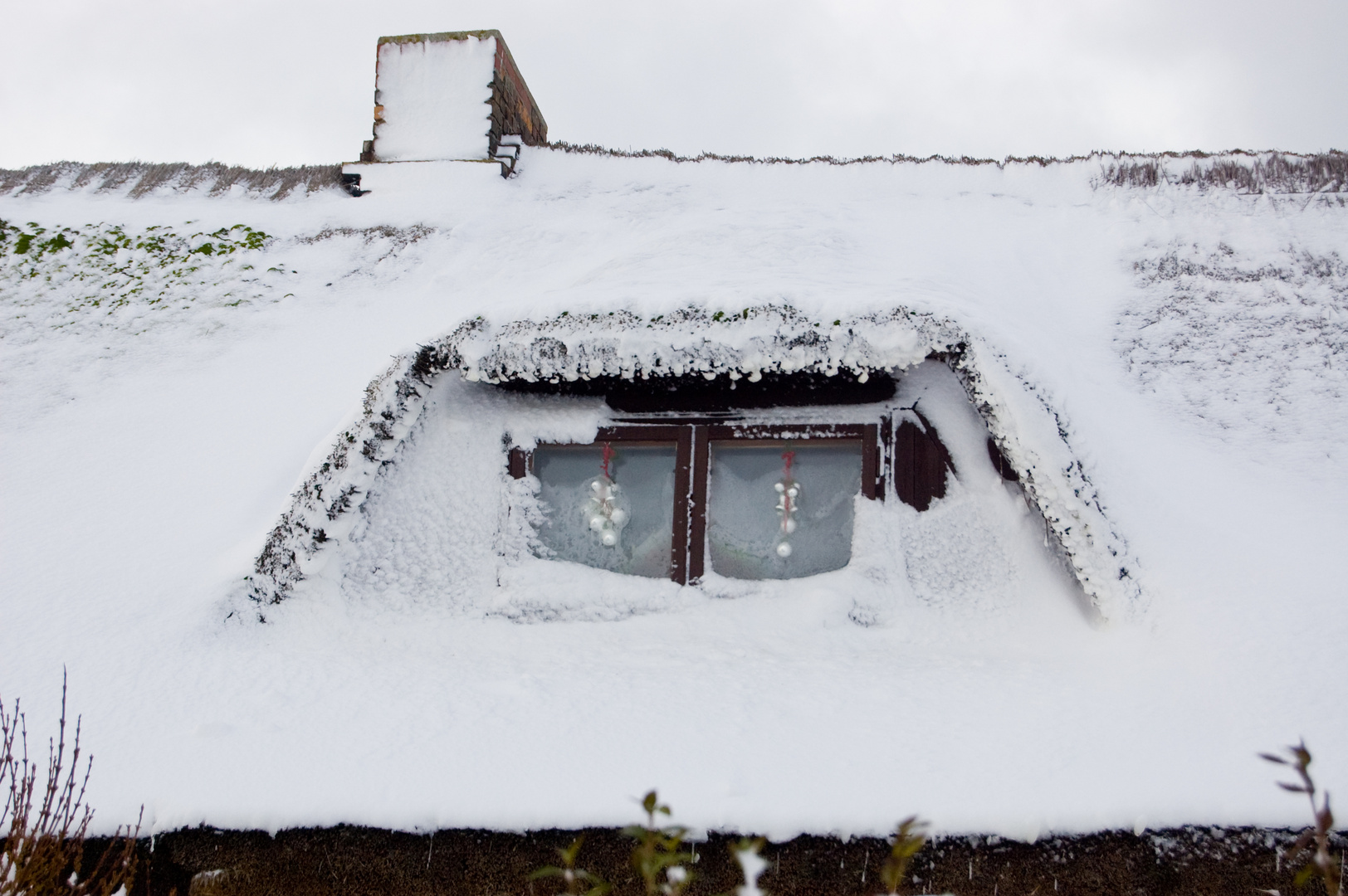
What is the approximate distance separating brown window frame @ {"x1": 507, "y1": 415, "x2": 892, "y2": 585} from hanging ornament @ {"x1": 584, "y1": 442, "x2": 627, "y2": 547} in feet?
0.49

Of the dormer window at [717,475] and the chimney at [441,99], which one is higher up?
the chimney at [441,99]

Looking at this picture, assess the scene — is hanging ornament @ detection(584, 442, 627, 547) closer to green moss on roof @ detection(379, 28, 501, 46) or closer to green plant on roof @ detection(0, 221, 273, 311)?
green plant on roof @ detection(0, 221, 273, 311)

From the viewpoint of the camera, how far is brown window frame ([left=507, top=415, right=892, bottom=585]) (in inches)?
153

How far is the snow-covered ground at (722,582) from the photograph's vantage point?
2562 mm

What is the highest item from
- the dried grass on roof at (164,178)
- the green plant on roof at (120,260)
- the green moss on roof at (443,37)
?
the green moss on roof at (443,37)

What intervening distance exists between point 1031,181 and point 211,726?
5822 millimetres

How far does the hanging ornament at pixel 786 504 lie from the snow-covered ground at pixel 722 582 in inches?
9.0

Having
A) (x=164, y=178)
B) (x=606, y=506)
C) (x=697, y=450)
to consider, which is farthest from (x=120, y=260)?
(x=697, y=450)

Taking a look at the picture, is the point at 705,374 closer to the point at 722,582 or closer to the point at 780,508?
the point at 780,508

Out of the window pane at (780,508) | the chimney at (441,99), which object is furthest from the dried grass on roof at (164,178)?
the window pane at (780,508)

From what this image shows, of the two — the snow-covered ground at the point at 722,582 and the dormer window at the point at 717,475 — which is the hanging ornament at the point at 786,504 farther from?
the snow-covered ground at the point at 722,582

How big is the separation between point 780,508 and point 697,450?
470 mm

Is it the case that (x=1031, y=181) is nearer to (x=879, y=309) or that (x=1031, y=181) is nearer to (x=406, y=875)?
(x=879, y=309)

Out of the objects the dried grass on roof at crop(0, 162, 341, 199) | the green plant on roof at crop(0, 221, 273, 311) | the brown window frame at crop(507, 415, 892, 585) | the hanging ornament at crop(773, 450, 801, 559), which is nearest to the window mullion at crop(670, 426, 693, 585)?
the brown window frame at crop(507, 415, 892, 585)
